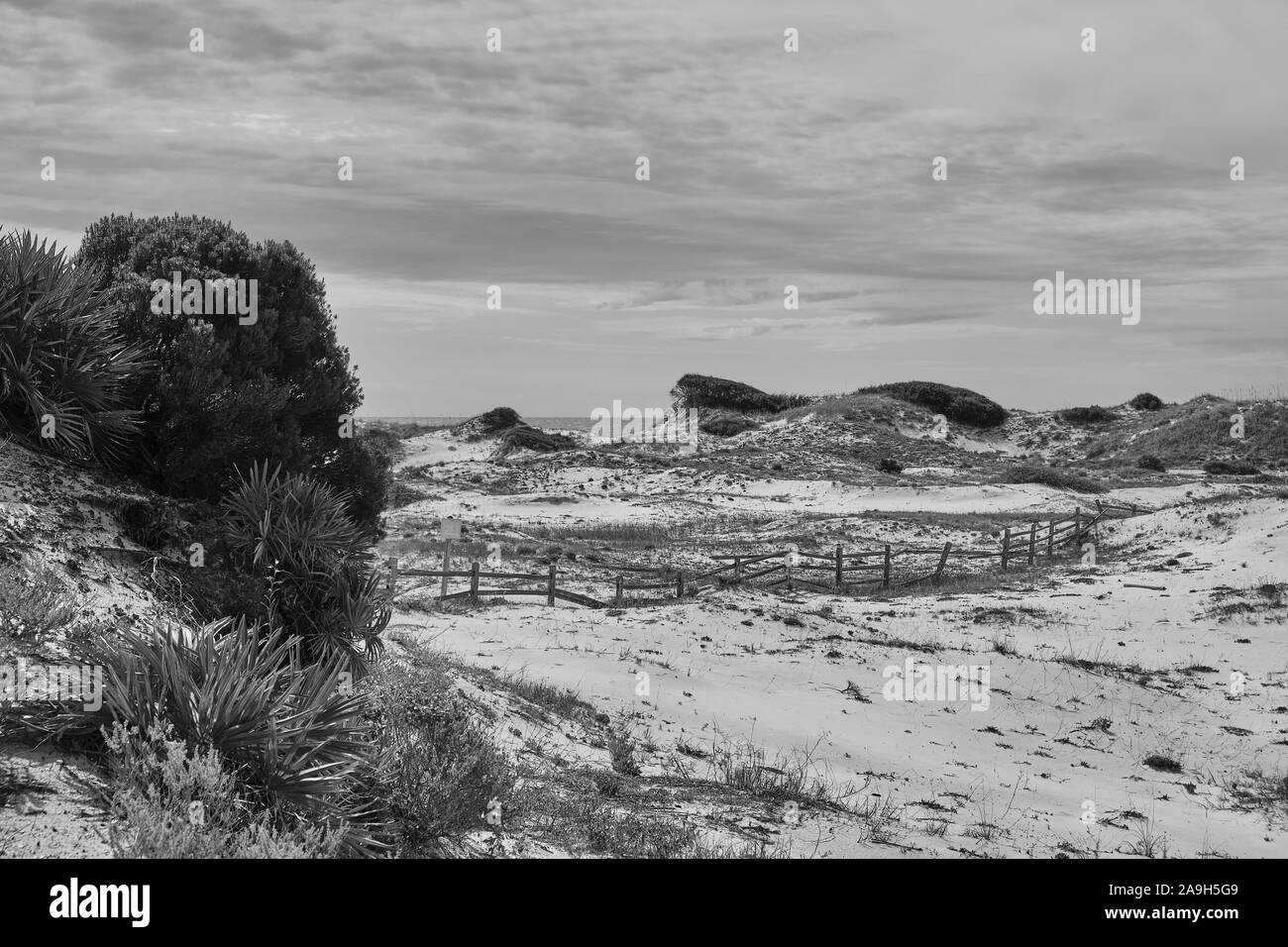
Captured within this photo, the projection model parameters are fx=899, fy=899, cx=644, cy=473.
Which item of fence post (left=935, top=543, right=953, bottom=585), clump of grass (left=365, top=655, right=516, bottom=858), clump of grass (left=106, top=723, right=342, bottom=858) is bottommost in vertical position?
fence post (left=935, top=543, right=953, bottom=585)

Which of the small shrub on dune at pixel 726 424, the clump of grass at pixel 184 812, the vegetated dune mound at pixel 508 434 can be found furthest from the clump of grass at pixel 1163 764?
the small shrub on dune at pixel 726 424

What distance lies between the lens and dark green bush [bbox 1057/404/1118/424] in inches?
3034

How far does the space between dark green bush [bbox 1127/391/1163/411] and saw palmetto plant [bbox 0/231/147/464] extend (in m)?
89.3

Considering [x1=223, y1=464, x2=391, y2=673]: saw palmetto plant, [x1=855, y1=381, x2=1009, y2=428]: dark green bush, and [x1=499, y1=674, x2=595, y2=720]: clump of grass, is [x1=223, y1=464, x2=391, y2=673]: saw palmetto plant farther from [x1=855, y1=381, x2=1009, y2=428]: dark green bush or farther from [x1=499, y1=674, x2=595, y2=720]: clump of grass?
[x1=855, y1=381, x2=1009, y2=428]: dark green bush

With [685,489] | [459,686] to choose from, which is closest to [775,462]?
[685,489]

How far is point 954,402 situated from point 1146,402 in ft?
63.5

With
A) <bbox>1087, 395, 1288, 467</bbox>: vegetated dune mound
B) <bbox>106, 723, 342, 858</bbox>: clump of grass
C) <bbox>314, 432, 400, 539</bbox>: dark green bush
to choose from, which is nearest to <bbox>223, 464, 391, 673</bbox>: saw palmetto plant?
<bbox>314, 432, 400, 539</bbox>: dark green bush

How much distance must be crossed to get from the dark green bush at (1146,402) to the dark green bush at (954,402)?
1310cm

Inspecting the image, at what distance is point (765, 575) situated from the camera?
2450cm

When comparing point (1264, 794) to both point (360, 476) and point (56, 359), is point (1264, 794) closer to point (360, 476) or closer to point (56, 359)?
point (360, 476)

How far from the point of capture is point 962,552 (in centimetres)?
2742

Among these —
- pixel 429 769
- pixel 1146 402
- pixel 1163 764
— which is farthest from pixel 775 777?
pixel 1146 402

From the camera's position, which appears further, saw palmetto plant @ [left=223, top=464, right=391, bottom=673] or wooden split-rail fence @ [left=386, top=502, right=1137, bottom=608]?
wooden split-rail fence @ [left=386, top=502, right=1137, bottom=608]
